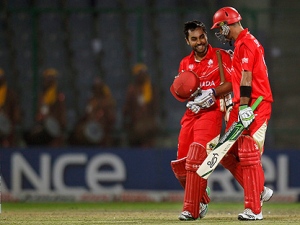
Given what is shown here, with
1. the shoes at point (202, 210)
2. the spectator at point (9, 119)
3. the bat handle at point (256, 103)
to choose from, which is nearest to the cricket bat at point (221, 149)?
the bat handle at point (256, 103)

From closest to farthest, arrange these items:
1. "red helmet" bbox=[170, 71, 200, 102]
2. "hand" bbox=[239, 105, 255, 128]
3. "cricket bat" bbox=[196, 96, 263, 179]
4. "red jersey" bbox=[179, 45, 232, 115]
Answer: "hand" bbox=[239, 105, 255, 128] < "cricket bat" bbox=[196, 96, 263, 179] < "red helmet" bbox=[170, 71, 200, 102] < "red jersey" bbox=[179, 45, 232, 115]

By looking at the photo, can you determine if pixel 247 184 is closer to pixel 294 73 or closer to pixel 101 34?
pixel 294 73

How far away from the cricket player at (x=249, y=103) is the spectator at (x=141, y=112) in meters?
5.44

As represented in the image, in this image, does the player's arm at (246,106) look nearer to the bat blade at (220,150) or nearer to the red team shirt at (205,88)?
the bat blade at (220,150)

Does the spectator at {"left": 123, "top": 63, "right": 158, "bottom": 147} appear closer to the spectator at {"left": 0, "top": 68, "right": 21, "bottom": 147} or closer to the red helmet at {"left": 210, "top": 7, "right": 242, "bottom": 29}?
the spectator at {"left": 0, "top": 68, "right": 21, "bottom": 147}


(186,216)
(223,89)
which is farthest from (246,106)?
(186,216)

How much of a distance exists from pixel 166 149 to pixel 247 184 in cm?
549

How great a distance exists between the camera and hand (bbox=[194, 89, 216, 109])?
8.55m

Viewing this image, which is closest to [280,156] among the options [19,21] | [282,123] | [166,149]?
[282,123]

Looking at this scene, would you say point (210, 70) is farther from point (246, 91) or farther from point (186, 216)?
point (186, 216)

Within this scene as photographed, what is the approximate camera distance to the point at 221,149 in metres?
8.35

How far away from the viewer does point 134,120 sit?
1405 centimetres

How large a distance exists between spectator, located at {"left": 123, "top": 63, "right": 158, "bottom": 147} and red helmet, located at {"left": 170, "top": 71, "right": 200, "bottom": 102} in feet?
17.4

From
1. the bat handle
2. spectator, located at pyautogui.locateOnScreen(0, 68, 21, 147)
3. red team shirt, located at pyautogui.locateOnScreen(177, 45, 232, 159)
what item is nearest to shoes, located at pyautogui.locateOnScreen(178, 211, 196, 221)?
red team shirt, located at pyautogui.locateOnScreen(177, 45, 232, 159)
